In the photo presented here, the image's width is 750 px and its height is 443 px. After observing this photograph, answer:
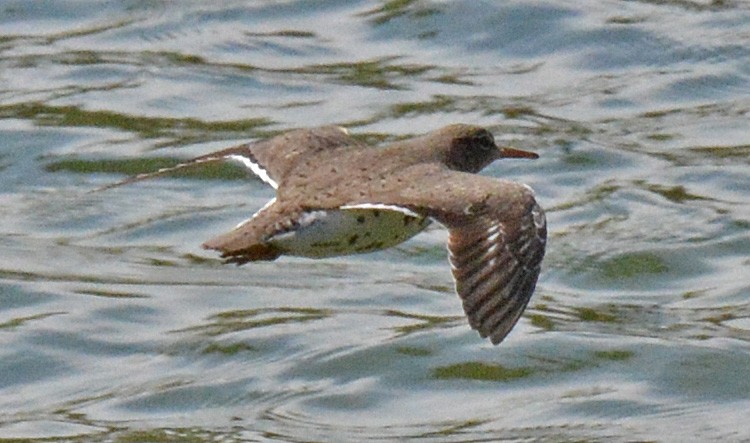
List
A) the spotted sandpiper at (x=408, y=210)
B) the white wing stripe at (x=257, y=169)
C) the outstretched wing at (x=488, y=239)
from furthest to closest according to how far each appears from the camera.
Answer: the white wing stripe at (x=257, y=169) → the spotted sandpiper at (x=408, y=210) → the outstretched wing at (x=488, y=239)

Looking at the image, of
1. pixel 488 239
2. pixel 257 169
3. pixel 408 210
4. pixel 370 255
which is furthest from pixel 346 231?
pixel 370 255

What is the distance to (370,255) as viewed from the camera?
12453 millimetres

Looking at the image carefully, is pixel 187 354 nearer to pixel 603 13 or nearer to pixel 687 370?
pixel 687 370

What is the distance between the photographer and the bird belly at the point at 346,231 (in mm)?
8016

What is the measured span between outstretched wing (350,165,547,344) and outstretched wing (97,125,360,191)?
96 cm

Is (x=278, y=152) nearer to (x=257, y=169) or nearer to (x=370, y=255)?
(x=257, y=169)

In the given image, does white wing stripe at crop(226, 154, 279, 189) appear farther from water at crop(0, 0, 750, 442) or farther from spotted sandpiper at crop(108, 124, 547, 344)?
water at crop(0, 0, 750, 442)

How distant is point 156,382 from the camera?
11.0m

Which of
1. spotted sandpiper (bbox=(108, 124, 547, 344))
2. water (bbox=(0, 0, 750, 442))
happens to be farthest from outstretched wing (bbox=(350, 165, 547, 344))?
water (bbox=(0, 0, 750, 442))

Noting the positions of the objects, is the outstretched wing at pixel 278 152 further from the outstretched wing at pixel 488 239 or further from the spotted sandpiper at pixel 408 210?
the outstretched wing at pixel 488 239

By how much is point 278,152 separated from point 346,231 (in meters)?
1.01

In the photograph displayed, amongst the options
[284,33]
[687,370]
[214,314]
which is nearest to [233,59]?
[284,33]

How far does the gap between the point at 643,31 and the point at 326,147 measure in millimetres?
6235

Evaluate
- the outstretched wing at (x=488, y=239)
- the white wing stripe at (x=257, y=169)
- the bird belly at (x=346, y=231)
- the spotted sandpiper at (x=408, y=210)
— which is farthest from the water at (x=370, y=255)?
the outstretched wing at (x=488, y=239)
